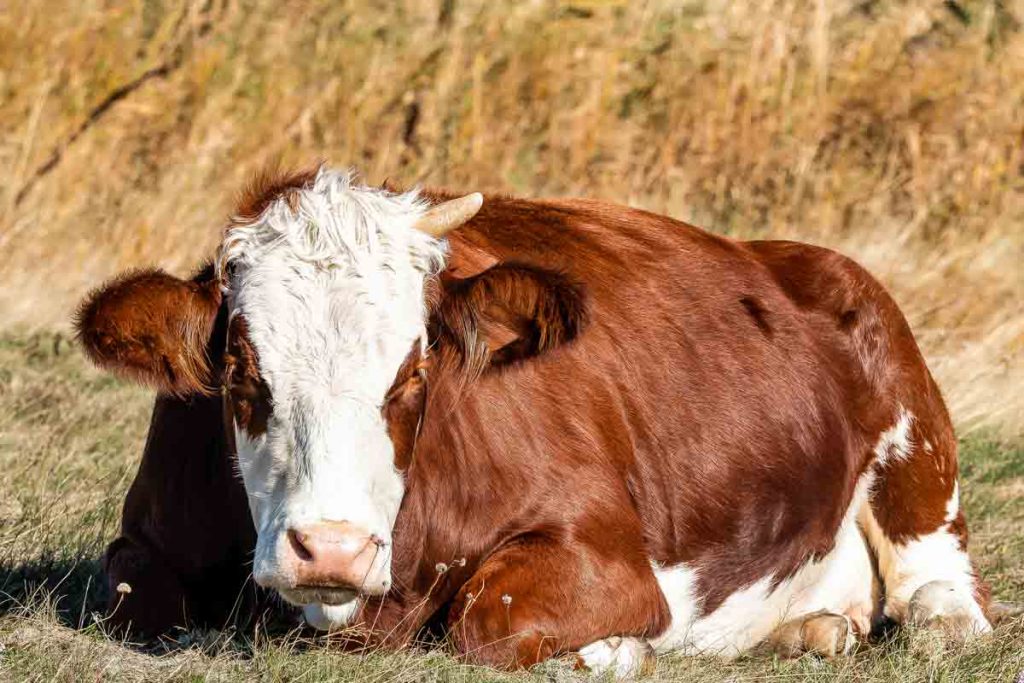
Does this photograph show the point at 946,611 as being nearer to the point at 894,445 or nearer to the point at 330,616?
the point at 894,445

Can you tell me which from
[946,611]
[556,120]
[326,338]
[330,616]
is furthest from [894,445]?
[556,120]

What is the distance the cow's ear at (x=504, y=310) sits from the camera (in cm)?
505

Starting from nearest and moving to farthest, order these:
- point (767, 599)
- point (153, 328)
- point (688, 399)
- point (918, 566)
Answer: point (153, 328) < point (688, 399) < point (767, 599) < point (918, 566)

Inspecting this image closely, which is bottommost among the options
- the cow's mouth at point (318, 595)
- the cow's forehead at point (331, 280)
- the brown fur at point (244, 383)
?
the cow's mouth at point (318, 595)

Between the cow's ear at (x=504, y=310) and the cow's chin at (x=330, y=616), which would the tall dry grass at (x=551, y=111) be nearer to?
the cow's ear at (x=504, y=310)

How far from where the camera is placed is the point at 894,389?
6.91 m

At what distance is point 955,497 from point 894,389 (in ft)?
1.59

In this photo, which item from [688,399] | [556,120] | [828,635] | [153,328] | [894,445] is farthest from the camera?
[556,120]

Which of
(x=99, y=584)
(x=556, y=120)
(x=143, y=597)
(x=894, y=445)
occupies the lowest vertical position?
(x=556, y=120)

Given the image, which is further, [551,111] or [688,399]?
[551,111]

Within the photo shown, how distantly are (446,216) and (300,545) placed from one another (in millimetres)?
1283

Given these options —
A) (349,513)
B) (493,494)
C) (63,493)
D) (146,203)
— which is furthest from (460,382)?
(146,203)

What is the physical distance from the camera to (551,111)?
1323 centimetres

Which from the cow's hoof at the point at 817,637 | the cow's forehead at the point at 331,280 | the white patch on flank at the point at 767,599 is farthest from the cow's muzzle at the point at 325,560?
the cow's hoof at the point at 817,637
